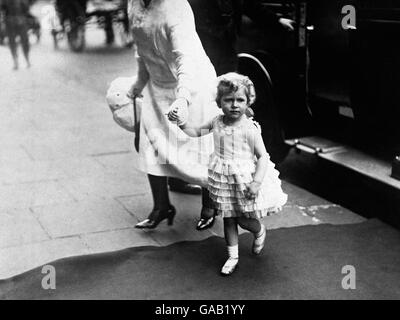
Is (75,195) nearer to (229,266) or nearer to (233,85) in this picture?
(229,266)

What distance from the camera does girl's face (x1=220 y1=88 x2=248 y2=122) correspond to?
408 cm

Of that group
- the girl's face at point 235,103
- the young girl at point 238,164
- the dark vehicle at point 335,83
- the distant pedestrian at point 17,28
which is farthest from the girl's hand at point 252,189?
the distant pedestrian at point 17,28

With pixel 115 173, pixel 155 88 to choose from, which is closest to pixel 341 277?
pixel 155 88

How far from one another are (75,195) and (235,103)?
2.46m

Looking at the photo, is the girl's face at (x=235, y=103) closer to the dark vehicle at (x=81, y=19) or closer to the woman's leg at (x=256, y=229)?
the woman's leg at (x=256, y=229)

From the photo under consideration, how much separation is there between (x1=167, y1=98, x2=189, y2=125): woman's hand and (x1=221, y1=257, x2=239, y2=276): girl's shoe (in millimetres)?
960

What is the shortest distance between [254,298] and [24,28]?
1216 cm

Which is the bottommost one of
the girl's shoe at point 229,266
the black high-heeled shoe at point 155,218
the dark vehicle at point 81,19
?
the dark vehicle at point 81,19

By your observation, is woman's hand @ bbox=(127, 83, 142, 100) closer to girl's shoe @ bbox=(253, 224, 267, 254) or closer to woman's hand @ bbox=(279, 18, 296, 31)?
girl's shoe @ bbox=(253, 224, 267, 254)

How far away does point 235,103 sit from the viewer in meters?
4.10

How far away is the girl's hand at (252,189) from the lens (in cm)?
410

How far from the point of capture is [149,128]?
4883mm

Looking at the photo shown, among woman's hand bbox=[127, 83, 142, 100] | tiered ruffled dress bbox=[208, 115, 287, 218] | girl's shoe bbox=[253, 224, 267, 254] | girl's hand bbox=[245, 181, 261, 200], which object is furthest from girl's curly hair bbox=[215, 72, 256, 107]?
woman's hand bbox=[127, 83, 142, 100]
